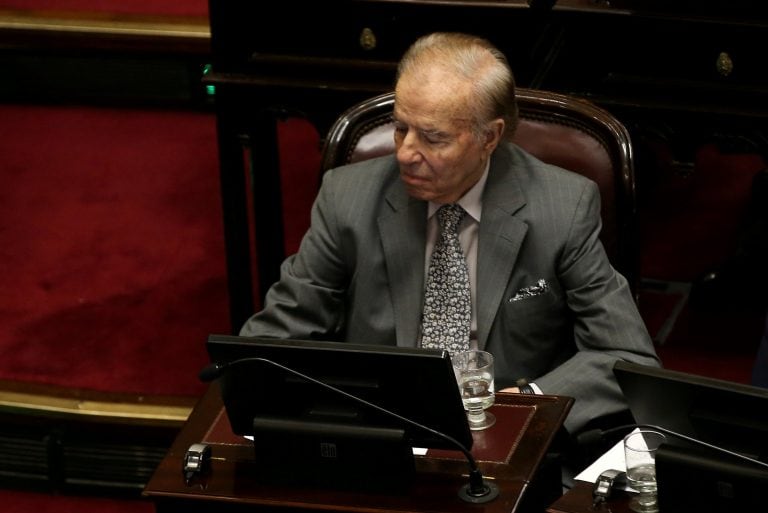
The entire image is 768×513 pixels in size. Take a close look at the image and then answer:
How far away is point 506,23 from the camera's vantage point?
11.1 ft

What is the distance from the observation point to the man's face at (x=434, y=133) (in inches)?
100

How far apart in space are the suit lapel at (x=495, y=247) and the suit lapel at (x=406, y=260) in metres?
0.11

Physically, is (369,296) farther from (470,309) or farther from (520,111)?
(520,111)

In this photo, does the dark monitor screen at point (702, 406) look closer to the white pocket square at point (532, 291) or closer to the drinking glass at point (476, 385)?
the drinking glass at point (476, 385)

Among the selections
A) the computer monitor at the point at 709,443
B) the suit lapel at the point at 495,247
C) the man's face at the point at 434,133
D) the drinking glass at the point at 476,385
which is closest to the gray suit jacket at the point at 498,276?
the suit lapel at the point at 495,247

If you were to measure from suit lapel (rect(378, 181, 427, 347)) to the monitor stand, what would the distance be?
0.59 metres

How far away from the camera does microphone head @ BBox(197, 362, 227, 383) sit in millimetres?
2109

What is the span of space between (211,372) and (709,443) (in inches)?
27.5

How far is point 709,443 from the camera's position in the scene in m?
2.01

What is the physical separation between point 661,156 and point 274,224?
1525mm

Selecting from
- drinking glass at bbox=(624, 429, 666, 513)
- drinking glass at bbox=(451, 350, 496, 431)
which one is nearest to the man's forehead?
drinking glass at bbox=(451, 350, 496, 431)

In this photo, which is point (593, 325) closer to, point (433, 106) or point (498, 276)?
point (498, 276)

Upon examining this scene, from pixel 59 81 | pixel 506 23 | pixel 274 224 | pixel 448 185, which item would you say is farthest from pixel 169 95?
pixel 448 185

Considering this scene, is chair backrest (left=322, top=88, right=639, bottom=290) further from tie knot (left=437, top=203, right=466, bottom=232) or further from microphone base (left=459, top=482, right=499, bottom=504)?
microphone base (left=459, top=482, right=499, bottom=504)
